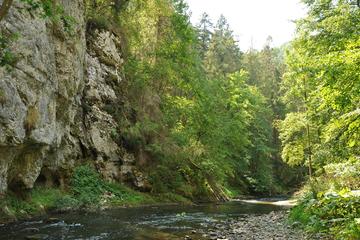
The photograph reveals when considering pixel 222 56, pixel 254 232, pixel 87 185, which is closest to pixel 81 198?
pixel 87 185

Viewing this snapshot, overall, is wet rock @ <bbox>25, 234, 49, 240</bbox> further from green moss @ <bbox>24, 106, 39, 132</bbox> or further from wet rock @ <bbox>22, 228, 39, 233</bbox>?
green moss @ <bbox>24, 106, 39, 132</bbox>

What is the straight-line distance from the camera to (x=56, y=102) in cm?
1922

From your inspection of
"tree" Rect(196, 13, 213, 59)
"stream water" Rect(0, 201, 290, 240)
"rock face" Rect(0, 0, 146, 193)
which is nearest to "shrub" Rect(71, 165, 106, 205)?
"rock face" Rect(0, 0, 146, 193)

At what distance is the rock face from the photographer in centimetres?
→ 1422

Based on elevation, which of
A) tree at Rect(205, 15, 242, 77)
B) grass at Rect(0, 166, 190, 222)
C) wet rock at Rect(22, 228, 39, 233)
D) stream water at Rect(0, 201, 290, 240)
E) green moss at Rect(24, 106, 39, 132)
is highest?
tree at Rect(205, 15, 242, 77)

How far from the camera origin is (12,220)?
46.5 feet

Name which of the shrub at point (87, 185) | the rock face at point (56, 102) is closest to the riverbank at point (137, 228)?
the rock face at point (56, 102)

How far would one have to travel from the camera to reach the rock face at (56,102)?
14.2 meters

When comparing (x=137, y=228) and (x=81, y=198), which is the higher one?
(x=81, y=198)

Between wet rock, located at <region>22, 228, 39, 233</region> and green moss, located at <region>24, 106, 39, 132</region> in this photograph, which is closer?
wet rock, located at <region>22, 228, 39, 233</region>

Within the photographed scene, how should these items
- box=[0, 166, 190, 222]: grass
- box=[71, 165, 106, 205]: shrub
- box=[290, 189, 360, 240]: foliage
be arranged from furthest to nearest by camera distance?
box=[71, 165, 106, 205]: shrub → box=[0, 166, 190, 222]: grass → box=[290, 189, 360, 240]: foliage

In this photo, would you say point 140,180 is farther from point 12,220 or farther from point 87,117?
point 12,220

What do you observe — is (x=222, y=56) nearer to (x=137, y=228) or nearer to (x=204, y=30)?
(x=204, y=30)

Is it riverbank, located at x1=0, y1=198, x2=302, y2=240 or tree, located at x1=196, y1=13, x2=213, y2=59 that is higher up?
tree, located at x1=196, y1=13, x2=213, y2=59
